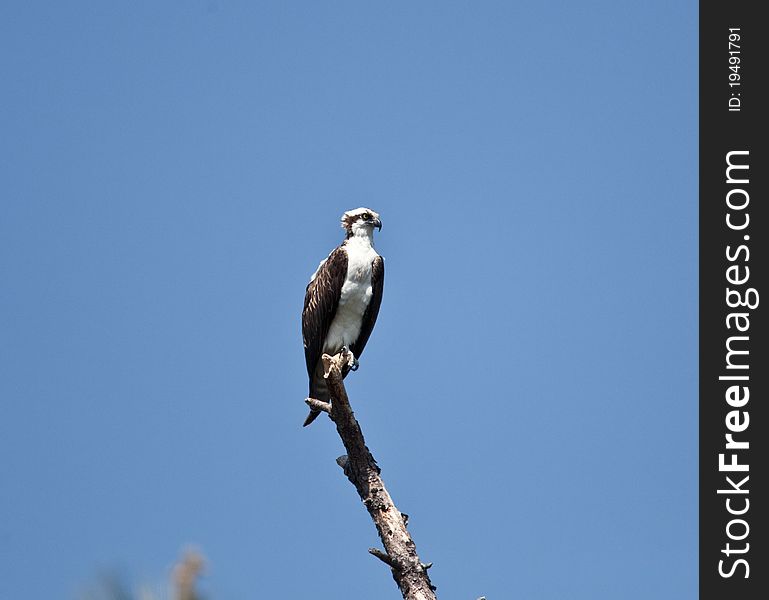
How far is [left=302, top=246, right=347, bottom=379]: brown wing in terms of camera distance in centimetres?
1116

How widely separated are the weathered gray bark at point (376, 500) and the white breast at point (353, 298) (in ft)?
5.06

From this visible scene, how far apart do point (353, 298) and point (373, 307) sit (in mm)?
267

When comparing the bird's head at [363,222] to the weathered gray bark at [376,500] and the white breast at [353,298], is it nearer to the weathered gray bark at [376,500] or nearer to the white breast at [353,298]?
the white breast at [353,298]

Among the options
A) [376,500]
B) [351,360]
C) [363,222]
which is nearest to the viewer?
[376,500]

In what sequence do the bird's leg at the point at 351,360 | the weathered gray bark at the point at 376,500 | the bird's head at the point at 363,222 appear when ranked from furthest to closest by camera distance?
the bird's head at the point at 363,222 → the bird's leg at the point at 351,360 → the weathered gray bark at the point at 376,500

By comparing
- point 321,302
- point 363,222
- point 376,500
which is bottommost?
point 376,500

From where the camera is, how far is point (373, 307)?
1133 centimetres

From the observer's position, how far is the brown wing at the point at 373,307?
11.3 m

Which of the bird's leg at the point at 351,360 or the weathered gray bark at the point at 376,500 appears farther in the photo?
the bird's leg at the point at 351,360

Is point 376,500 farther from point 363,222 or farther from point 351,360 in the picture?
point 363,222

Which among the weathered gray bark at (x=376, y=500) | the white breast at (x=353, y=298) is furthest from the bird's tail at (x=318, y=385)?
the weathered gray bark at (x=376, y=500)

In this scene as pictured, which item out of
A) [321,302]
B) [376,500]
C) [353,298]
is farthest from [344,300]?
[376,500]

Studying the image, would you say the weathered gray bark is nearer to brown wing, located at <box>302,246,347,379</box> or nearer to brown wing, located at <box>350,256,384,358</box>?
brown wing, located at <box>302,246,347,379</box>
